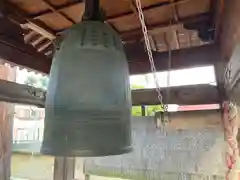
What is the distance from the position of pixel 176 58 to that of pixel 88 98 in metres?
0.90

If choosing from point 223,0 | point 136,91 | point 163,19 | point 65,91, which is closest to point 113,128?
point 65,91

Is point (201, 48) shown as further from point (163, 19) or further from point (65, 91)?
point (65, 91)

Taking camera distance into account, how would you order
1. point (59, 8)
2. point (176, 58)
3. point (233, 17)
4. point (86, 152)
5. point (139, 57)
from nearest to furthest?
point (86, 152), point (233, 17), point (59, 8), point (176, 58), point (139, 57)

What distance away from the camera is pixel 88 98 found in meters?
0.74

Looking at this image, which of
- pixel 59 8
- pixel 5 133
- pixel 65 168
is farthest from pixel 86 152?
pixel 5 133

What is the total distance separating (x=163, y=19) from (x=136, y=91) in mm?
467

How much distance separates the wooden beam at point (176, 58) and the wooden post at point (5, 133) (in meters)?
A: 1.06

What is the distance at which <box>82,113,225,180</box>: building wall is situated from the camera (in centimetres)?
146

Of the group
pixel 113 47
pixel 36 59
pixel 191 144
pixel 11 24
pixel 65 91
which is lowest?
pixel 191 144

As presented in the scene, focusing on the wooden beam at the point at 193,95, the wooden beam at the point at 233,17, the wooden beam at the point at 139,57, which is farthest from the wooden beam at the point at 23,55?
the wooden beam at the point at 233,17

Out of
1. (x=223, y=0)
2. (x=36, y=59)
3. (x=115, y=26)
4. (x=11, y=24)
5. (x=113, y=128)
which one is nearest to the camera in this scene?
(x=113, y=128)

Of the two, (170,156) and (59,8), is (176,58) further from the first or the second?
(59,8)

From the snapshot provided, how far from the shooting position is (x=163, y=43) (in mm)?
1639

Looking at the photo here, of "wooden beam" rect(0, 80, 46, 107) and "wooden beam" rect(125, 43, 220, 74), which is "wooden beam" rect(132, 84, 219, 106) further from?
"wooden beam" rect(0, 80, 46, 107)
